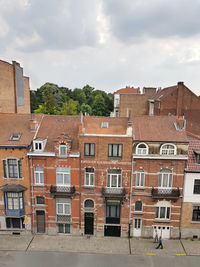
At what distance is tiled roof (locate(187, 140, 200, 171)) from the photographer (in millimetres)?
19016

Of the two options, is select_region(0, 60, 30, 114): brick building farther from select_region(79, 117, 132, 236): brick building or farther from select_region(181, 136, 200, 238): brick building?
select_region(181, 136, 200, 238): brick building

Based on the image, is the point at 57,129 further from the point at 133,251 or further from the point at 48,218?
the point at 133,251

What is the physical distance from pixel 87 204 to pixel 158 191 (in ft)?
24.8

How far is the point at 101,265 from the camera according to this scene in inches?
657

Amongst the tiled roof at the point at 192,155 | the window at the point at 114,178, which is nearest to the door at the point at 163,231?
the window at the point at 114,178

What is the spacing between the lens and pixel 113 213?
20531mm

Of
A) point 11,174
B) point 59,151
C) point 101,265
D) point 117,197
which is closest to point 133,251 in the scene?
point 101,265

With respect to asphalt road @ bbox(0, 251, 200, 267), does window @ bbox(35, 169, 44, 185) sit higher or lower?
higher

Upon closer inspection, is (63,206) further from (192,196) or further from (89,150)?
(192,196)

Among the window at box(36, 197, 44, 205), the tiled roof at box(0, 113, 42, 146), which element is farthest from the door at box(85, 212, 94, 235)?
the tiled roof at box(0, 113, 42, 146)

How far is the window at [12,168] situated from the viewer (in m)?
19.5

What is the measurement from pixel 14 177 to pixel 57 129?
22.0 ft

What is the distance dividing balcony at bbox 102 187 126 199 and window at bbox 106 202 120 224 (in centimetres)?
145

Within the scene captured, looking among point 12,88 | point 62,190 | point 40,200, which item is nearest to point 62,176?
point 62,190
